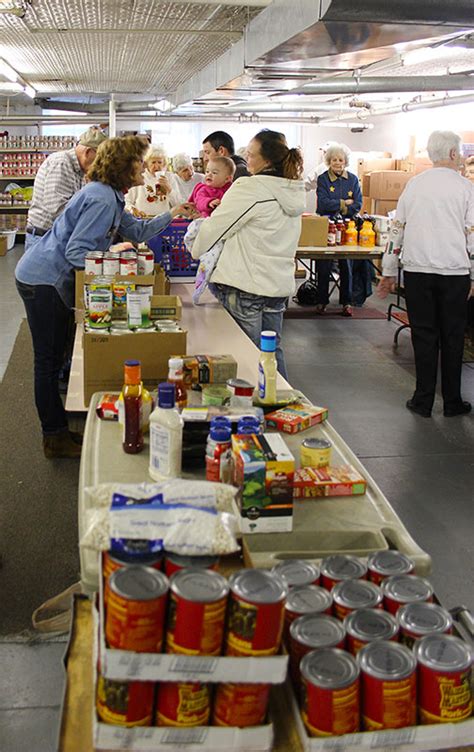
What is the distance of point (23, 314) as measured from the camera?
25.6 ft

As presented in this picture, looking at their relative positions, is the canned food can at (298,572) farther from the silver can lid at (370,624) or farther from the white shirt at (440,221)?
the white shirt at (440,221)

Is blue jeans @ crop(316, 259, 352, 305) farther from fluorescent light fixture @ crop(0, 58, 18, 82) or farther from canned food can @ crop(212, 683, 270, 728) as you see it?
canned food can @ crop(212, 683, 270, 728)

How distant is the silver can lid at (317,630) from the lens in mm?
1197

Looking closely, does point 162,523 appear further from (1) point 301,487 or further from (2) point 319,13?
(2) point 319,13

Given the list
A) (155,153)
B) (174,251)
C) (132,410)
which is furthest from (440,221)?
(132,410)

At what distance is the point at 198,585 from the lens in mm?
1141

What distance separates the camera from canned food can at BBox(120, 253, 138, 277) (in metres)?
3.31

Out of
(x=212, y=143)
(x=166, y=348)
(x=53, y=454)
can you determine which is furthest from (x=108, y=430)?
(x=212, y=143)

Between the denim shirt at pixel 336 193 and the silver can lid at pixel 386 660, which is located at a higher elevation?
the denim shirt at pixel 336 193

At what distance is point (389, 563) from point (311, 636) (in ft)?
0.91

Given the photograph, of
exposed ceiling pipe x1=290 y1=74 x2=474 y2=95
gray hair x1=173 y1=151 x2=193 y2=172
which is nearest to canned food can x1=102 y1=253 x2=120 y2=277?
gray hair x1=173 y1=151 x2=193 y2=172

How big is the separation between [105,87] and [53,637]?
9887 mm

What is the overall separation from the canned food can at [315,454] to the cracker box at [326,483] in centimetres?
2

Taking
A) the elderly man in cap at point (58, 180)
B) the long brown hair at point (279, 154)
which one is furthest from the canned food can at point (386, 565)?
the elderly man in cap at point (58, 180)
